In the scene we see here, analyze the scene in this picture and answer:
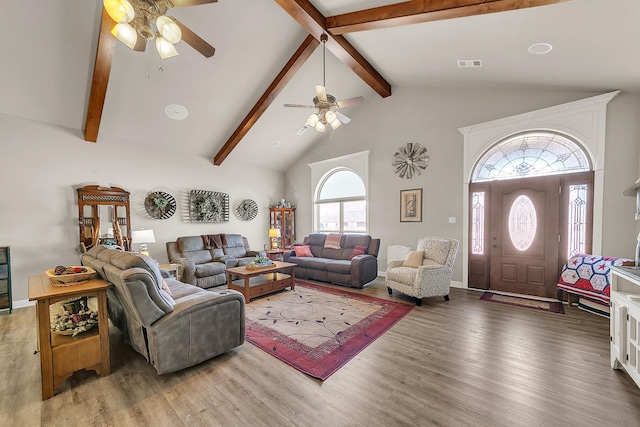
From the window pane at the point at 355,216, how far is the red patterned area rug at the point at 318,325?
2.32 metres

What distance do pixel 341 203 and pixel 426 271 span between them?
3436 millimetres

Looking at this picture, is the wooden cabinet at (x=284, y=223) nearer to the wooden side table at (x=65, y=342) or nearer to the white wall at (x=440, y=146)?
the white wall at (x=440, y=146)

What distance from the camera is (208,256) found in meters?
5.62

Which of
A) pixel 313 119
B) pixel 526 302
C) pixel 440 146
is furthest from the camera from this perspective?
pixel 440 146

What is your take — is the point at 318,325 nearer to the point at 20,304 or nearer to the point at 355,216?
the point at 355,216

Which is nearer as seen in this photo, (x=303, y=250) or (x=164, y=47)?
(x=164, y=47)

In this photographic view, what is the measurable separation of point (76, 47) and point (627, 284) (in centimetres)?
670

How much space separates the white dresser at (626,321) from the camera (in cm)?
191

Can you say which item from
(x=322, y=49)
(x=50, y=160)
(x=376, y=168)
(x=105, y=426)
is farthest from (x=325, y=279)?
(x=50, y=160)

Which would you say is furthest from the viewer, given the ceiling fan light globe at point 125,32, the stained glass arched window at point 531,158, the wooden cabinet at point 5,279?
the stained glass arched window at point 531,158

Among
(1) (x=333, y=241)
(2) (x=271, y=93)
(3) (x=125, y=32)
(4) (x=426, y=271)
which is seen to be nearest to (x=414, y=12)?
(2) (x=271, y=93)

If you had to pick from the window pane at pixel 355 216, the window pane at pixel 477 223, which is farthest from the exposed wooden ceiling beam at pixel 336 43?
the window pane at pixel 477 223

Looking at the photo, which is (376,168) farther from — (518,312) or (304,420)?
(304,420)

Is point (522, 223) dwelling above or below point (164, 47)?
below
